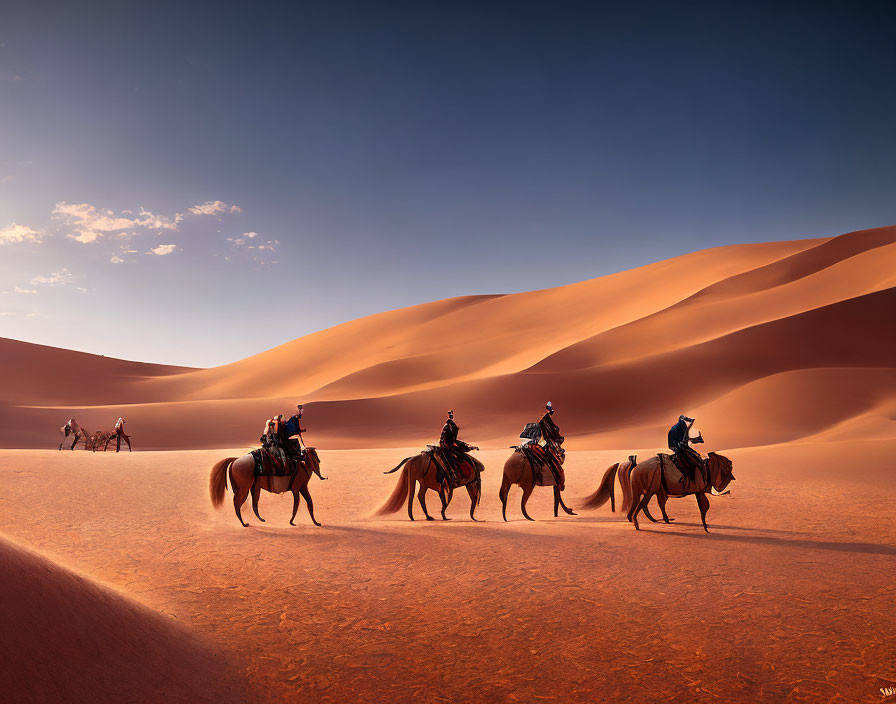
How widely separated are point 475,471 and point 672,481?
3726 millimetres

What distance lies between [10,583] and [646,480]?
881cm

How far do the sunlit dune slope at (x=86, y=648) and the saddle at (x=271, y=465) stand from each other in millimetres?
4968

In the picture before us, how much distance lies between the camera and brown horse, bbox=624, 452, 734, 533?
9.59 meters

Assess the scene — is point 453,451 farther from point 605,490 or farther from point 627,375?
point 627,375

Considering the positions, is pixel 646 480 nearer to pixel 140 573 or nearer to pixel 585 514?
pixel 585 514

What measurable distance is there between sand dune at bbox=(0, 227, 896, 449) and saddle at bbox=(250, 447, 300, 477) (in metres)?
18.7

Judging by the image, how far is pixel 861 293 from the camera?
122 ft

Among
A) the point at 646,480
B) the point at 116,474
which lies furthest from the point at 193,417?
the point at 646,480

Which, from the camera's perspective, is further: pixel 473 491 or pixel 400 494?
pixel 473 491

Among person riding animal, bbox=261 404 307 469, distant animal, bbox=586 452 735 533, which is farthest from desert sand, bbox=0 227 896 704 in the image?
person riding animal, bbox=261 404 307 469

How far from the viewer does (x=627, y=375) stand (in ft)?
114

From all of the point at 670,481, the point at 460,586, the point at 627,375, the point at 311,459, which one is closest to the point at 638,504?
the point at 670,481

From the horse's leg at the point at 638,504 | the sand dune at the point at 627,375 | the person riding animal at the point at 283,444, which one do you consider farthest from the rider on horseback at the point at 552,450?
the sand dune at the point at 627,375

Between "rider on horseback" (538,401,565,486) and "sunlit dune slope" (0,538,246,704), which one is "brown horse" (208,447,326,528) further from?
"sunlit dune slope" (0,538,246,704)
